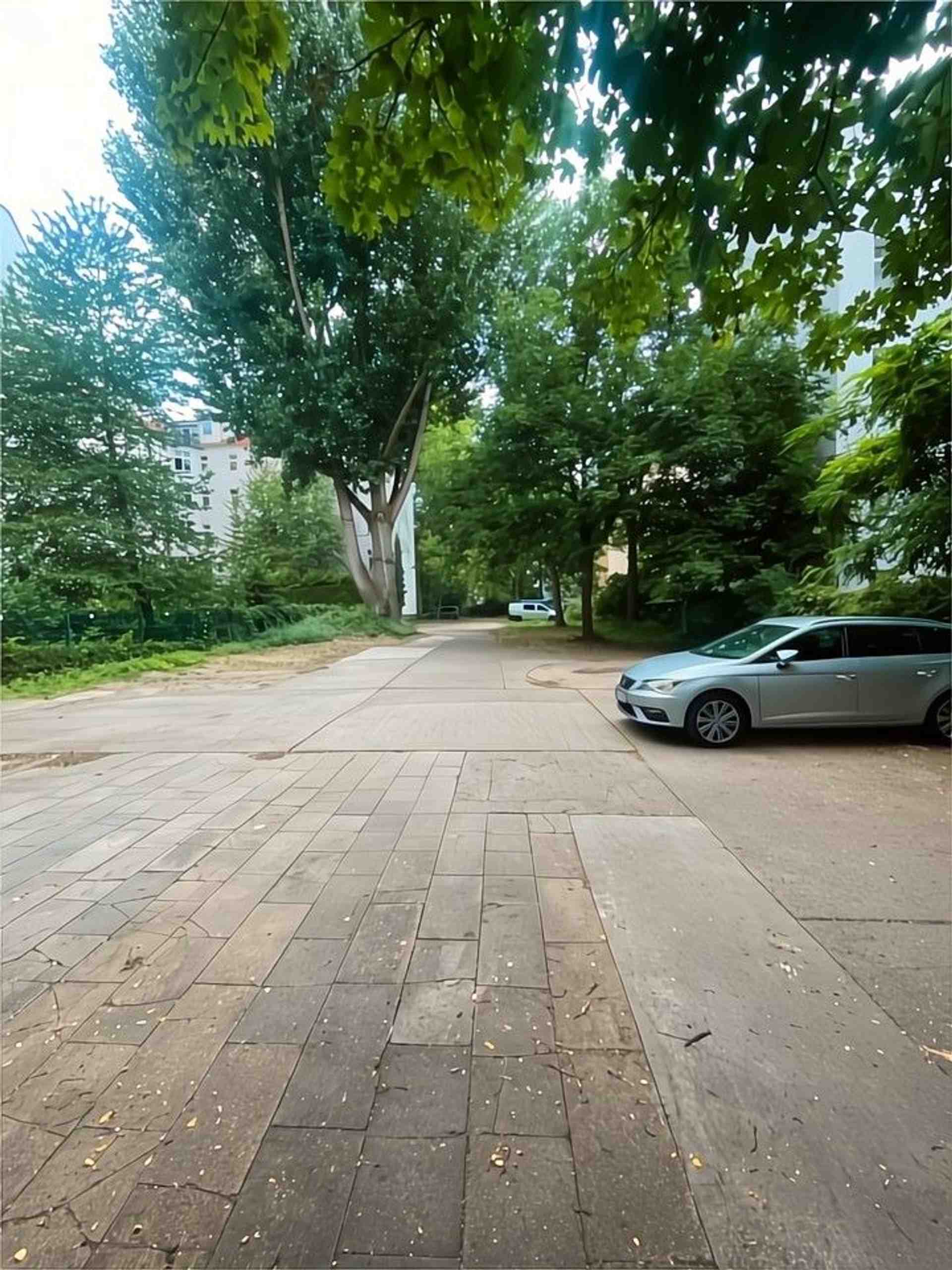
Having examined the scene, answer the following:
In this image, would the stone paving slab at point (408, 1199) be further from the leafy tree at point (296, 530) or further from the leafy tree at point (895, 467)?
the leafy tree at point (296, 530)

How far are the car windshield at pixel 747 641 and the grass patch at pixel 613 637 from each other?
9.75 m

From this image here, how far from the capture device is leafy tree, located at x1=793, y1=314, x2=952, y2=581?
6.71 meters

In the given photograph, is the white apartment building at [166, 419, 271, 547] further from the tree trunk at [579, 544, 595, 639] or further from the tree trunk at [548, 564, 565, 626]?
the tree trunk at [548, 564, 565, 626]

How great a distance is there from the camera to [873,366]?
282 inches

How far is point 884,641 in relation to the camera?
656cm

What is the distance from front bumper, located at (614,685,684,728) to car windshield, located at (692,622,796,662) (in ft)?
2.83

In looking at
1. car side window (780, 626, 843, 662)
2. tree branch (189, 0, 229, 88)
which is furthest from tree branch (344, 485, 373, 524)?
tree branch (189, 0, 229, 88)

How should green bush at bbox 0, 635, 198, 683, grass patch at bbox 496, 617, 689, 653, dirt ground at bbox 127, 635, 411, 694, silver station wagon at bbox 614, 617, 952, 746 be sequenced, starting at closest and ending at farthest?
silver station wagon at bbox 614, 617, 952, 746 → dirt ground at bbox 127, 635, 411, 694 → green bush at bbox 0, 635, 198, 683 → grass patch at bbox 496, 617, 689, 653

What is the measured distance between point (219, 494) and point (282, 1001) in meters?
49.9

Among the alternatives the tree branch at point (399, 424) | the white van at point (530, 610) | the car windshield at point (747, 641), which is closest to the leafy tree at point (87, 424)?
the tree branch at point (399, 424)

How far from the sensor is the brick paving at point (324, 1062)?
1514 millimetres

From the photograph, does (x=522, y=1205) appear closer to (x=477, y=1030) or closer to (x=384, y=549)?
(x=477, y=1030)

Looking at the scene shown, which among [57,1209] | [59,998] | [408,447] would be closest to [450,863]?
[59,998]

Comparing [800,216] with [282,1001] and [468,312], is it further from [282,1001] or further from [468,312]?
[468,312]
